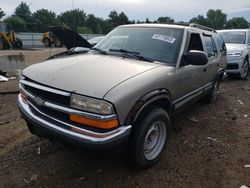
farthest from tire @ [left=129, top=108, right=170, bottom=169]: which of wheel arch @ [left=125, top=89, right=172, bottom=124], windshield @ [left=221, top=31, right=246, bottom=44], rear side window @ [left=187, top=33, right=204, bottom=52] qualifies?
windshield @ [left=221, top=31, right=246, bottom=44]

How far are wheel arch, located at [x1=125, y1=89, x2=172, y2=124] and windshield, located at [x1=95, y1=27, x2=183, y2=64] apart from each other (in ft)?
1.88

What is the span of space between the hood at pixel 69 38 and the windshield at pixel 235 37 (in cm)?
546

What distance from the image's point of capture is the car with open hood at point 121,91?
9.02 feet

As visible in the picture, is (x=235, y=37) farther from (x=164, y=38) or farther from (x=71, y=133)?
(x=71, y=133)

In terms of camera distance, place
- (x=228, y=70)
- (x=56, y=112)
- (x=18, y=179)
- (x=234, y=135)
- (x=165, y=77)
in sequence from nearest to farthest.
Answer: (x=56, y=112) → (x=18, y=179) → (x=165, y=77) → (x=234, y=135) → (x=228, y=70)

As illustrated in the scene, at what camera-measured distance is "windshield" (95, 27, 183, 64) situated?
3.91 m

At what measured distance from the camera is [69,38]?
852 cm

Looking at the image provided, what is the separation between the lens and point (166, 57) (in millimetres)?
3883

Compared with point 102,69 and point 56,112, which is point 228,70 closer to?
point 102,69

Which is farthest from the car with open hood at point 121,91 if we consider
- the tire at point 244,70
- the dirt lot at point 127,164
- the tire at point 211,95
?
the tire at point 244,70

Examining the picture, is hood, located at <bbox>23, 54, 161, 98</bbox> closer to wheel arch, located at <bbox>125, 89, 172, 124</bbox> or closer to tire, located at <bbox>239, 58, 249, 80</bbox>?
wheel arch, located at <bbox>125, 89, 172, 124</bbox>

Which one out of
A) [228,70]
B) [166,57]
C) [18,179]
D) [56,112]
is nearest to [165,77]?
[166,57]

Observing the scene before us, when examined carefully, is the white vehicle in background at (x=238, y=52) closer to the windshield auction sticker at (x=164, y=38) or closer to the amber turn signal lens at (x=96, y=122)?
the windshield auction sticker at (x=164, y=38)

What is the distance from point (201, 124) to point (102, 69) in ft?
8.59
